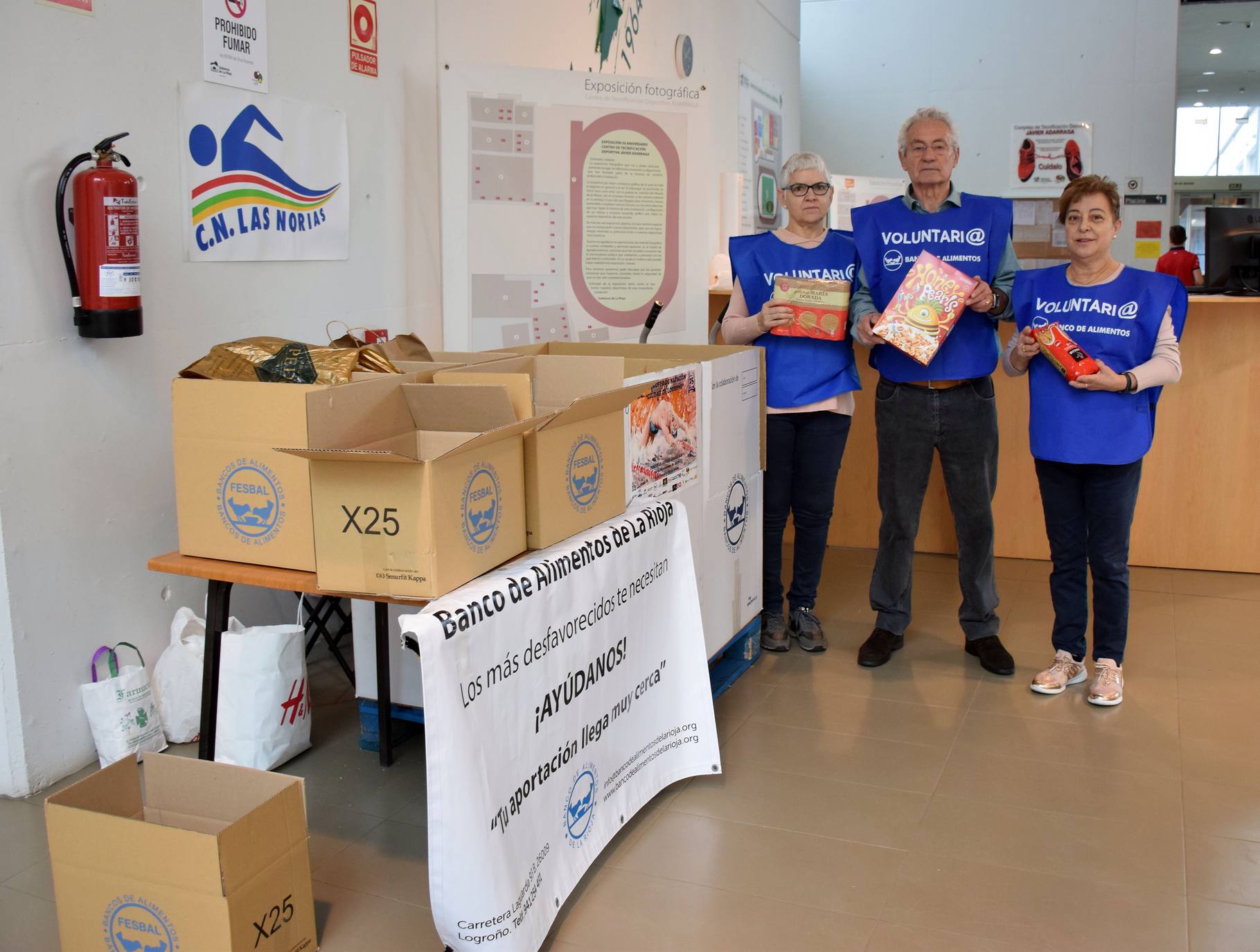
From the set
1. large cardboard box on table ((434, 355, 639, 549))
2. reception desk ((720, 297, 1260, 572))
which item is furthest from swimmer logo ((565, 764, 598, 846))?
reception desk ((720, 297, 1260, 572))

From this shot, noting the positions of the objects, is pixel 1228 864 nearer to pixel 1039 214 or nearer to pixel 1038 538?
pixel 1038 538

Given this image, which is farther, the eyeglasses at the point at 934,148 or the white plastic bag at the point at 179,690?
the eyeglasses at the point at 934,148

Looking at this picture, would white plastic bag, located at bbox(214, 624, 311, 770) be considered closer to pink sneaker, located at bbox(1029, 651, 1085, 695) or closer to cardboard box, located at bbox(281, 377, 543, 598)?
cardboard box, located at bbox(281, 377, 543, 598)

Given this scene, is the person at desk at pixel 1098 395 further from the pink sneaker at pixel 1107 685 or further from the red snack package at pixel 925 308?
the red snack package at pixel 925 308

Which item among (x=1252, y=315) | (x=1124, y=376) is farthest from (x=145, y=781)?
(x=1252, y=315)

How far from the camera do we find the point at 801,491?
11.7 ft

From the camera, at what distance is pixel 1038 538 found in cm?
474

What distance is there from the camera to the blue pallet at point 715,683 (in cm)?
279

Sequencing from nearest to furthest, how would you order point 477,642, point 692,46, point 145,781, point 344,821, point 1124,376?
1. point 477,642
2. point 145,781
3. point 344,821
4. point 1124,376
5. point 692,46

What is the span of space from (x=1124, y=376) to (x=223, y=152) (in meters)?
2.48

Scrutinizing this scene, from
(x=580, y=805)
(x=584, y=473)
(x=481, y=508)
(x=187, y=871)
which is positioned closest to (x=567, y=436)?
(x=584, y=473)

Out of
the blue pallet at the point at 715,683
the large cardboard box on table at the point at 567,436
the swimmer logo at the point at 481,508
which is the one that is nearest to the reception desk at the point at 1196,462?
the blue pallet at the point at 715,683

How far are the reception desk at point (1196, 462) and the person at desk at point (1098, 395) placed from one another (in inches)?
60.6

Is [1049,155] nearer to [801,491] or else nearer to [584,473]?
[801,491]
